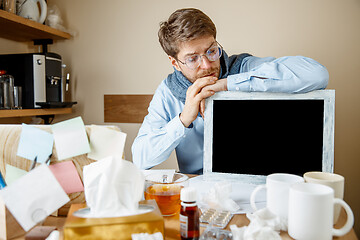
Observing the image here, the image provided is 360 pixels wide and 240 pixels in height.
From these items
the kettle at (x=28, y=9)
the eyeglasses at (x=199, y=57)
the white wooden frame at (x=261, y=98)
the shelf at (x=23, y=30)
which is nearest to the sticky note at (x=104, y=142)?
the white wooden frame at (x=261, y=98)

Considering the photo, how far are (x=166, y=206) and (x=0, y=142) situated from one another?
473 mm

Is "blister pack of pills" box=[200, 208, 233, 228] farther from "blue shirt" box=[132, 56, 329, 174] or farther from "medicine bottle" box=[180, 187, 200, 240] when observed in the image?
"blue shirt" box=[132, 56, 329, 174]

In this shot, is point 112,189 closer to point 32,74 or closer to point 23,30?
point 32,74

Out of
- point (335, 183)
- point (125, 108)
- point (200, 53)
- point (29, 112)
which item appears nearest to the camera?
point (335, 183)

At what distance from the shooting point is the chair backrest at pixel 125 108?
220 centimetres

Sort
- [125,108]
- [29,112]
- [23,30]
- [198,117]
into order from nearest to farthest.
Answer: [198,117], [29,112], [23,30], [125,108]

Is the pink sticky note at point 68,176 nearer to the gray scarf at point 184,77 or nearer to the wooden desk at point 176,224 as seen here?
the wooden desk at point 176,224

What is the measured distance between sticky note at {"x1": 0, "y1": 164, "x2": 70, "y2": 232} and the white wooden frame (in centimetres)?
54

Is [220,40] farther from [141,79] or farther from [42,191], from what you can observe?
[42,191]

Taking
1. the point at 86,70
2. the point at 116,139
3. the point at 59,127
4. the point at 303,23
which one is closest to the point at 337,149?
the point at 303,23

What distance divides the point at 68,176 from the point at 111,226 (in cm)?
24

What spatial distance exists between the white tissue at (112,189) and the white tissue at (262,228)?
9.0 inches

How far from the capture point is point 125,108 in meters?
2.25

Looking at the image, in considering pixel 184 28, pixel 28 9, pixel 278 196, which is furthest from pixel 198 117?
pixel 28 9
